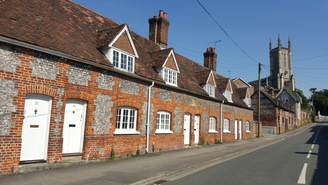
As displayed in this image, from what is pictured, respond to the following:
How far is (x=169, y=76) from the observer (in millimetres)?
15953

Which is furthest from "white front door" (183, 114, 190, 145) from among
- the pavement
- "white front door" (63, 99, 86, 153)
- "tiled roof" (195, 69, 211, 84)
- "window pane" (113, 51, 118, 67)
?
"white front door" (63, 99, 86, 153)

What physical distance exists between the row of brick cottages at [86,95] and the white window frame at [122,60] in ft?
0.17

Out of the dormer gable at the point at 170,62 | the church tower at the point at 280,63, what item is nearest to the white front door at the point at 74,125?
the dormer gable at the point at 170,62

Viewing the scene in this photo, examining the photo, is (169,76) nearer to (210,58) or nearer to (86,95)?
(86,95)

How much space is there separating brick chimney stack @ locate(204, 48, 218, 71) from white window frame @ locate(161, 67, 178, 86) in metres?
12.7

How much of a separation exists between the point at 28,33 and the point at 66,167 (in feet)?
17.2

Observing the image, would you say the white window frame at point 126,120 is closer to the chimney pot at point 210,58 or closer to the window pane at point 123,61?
the window pane at point 123,61

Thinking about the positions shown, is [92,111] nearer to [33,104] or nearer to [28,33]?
[33,104]

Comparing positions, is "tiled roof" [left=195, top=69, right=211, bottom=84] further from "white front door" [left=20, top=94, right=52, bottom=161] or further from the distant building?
the distant building

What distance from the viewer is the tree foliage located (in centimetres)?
9512

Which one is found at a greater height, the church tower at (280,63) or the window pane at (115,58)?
the church tower at (280,63)

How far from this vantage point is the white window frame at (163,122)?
14.7m

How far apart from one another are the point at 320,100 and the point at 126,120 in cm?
10602

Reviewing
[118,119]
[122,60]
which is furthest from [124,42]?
[118,119]
